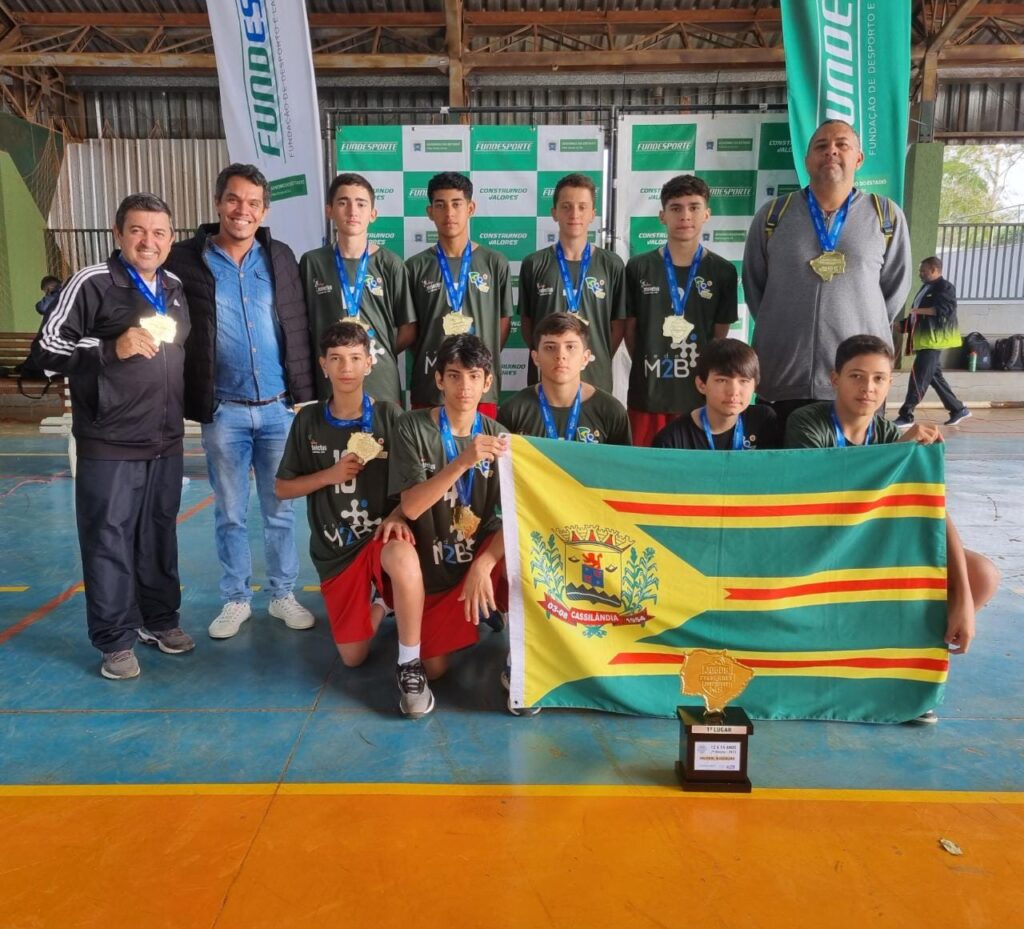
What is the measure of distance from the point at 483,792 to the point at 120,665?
5.91 ft

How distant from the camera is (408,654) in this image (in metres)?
3.09

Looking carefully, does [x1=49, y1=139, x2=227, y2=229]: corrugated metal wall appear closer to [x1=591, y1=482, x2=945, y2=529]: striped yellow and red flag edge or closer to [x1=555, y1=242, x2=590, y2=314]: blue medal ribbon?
[x1=555, y1=242, x2=590, y2=314]: blue medal ribbon

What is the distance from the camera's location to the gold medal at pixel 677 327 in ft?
13.6

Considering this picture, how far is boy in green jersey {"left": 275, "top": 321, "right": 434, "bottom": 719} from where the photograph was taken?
3361 millimetres

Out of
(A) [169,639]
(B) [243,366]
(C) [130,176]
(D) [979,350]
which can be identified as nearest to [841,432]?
(B) [243,366]

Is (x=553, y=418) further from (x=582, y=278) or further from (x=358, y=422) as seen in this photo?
(x=582, y=278)

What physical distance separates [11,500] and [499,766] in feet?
18.8

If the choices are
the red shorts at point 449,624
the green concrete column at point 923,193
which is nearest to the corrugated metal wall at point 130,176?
the green concrete column at point 923,193

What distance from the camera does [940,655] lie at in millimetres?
2891

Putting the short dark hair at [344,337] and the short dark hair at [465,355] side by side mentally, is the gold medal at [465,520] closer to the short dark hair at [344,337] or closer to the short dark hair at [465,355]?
the short dark hair at [465,355]

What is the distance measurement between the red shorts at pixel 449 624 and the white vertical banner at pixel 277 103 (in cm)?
402

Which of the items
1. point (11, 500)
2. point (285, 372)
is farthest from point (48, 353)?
point (11, 500)

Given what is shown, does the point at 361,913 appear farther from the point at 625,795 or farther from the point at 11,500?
the point at 11,500

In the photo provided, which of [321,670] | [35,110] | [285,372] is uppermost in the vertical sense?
[35,110]
